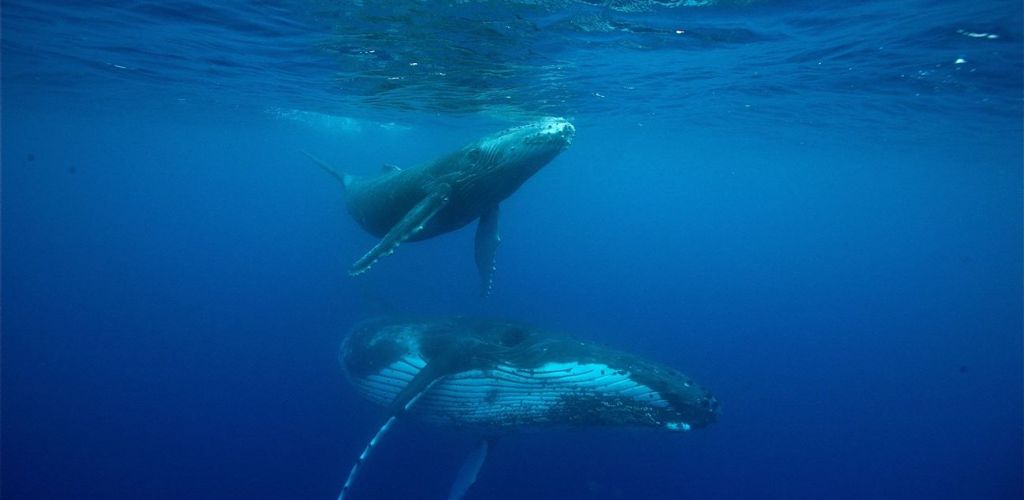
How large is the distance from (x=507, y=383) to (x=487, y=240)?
2.73 metres

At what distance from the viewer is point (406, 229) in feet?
21.6

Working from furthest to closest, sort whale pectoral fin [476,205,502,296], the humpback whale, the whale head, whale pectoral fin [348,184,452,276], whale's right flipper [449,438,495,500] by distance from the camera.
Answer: whale pectoral fin [476,205,502,296]
whale's right flipper [449,438,495,500]
the whale head
whale pectoral fin [348,184,452,276]
the humpback whale

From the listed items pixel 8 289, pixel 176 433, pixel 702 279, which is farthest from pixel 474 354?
pixel 702 279

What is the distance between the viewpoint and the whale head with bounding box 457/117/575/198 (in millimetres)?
6398

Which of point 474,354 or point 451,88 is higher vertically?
point 451,88

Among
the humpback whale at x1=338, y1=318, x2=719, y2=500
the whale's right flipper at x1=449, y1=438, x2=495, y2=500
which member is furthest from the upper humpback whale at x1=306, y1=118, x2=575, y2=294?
the whale's right flipper at x1=449, y1=438, x2=495, y2=500

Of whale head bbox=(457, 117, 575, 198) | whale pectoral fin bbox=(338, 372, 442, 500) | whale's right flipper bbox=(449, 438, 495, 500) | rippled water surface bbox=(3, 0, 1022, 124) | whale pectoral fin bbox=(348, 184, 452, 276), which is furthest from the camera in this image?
rippled water surface bbox=(3, 0, 1022, 124)

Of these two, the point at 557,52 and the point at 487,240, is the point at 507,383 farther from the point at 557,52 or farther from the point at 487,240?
the point at 557,52

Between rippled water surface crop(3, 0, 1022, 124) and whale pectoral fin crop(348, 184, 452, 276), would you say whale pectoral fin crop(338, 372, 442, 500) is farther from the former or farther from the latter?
rippled water surface crop(3, 0, 1022, 124)

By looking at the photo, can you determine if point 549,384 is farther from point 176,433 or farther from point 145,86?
point 145,86

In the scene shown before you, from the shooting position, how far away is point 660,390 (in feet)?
18.6

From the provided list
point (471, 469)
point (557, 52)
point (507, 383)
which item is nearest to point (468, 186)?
point (507, 383)

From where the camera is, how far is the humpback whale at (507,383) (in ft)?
18.9

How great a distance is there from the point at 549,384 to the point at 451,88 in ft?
49.2
